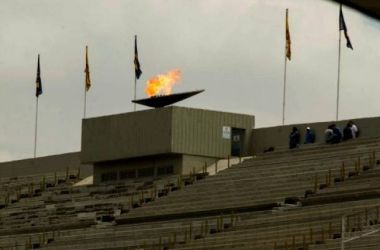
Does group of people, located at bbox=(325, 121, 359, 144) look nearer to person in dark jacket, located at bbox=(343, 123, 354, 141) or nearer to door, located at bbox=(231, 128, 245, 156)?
person in dark jacket, located at bbox=(343, 123, 354, 141)

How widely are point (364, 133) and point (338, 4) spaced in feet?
108

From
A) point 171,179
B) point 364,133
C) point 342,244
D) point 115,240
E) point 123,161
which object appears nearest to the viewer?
point 342,244

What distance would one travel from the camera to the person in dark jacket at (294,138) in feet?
115

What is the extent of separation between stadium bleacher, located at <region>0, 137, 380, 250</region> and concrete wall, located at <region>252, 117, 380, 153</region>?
4.59 ft

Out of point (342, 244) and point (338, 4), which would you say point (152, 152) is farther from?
point (338, 4)

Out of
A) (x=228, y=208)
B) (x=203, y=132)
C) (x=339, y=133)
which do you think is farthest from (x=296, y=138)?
(x=228, y=208)

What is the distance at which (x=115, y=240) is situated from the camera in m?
31.8

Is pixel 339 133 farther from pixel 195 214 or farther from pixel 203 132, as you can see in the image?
pixel 203 132

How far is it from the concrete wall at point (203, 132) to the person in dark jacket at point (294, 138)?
292 centimetres

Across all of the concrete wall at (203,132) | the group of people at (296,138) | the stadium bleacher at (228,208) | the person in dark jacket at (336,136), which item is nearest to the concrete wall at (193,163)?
the concrete wall at (203,132)

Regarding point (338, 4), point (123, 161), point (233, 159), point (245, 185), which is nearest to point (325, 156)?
point (245, 185)

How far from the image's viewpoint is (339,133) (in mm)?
34031

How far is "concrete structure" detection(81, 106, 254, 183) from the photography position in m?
38.1

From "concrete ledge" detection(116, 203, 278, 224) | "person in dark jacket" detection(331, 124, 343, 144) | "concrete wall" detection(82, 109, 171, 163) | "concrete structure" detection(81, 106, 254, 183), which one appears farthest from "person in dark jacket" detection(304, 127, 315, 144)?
"concrete ledge" detection(116, 203, 278, 224)
